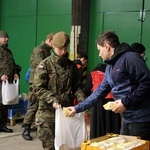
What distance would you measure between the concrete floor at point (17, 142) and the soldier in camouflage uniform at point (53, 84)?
1510mm

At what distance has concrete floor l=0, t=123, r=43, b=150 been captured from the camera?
545cm

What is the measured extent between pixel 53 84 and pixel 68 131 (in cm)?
56

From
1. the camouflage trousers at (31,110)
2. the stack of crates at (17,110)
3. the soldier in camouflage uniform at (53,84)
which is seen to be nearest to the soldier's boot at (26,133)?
the camouflage trousers at (31,110)

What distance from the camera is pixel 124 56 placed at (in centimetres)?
309

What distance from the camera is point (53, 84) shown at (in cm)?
397

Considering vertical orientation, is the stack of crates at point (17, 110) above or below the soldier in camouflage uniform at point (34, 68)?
below

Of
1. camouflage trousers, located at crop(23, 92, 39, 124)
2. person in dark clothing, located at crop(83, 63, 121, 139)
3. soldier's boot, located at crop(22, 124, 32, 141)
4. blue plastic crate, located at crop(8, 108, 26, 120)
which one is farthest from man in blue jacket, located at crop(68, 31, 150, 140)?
blue plastic crate, located at crop(8, 108, 26, 120)

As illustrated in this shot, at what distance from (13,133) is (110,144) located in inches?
153

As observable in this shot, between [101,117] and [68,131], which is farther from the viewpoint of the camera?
[101,117]

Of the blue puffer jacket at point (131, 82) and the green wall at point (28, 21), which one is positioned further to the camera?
the green wall at point (28, 21)

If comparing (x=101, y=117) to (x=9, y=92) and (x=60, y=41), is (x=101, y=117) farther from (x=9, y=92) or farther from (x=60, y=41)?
(x=9, y=92)

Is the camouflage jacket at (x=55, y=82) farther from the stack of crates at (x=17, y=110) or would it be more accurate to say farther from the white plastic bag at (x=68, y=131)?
the stack of crates at (x=17, y=110)

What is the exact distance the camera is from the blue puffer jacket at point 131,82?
2.96 m

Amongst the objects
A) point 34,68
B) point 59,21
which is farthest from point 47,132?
point 59,21
